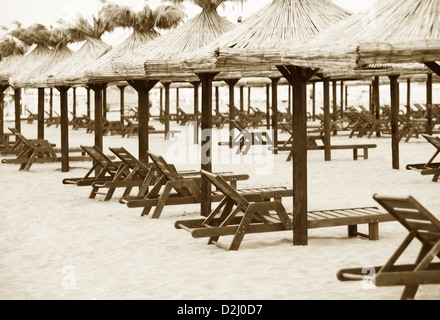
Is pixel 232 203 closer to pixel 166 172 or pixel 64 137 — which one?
pixel 166 172

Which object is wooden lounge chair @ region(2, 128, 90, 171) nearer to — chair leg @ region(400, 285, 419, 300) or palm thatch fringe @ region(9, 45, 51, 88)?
palm thatch fringe @ region(9, 45, 51, 88)

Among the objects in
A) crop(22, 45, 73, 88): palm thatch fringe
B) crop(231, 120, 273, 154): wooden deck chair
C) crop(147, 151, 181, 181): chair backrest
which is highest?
crop(22, 45, 73, 88): palm thatch fringe

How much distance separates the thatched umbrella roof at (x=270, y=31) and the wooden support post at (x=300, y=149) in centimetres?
52

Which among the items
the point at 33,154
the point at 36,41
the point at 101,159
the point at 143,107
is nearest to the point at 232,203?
the point at 101,159

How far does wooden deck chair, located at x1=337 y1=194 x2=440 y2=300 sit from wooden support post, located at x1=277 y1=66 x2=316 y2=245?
2144 mm

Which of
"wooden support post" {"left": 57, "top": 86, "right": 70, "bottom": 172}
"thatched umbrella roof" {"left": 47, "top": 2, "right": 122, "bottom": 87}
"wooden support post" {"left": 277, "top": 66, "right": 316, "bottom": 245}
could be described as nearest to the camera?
"wooden support post" {"left": 277, "top": 66, "right": 316, "bottom": 245}

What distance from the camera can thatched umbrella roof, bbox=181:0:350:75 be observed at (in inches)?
307

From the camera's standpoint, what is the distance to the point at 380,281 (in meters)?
4.60

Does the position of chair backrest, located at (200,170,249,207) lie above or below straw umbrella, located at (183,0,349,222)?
below

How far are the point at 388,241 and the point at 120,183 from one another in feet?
12.3

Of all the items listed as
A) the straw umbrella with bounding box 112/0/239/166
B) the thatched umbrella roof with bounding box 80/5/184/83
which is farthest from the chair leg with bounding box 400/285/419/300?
the thatched umbrella roof with bounding box 80/5/184/83

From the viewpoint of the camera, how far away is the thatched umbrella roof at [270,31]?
7.80 meters
